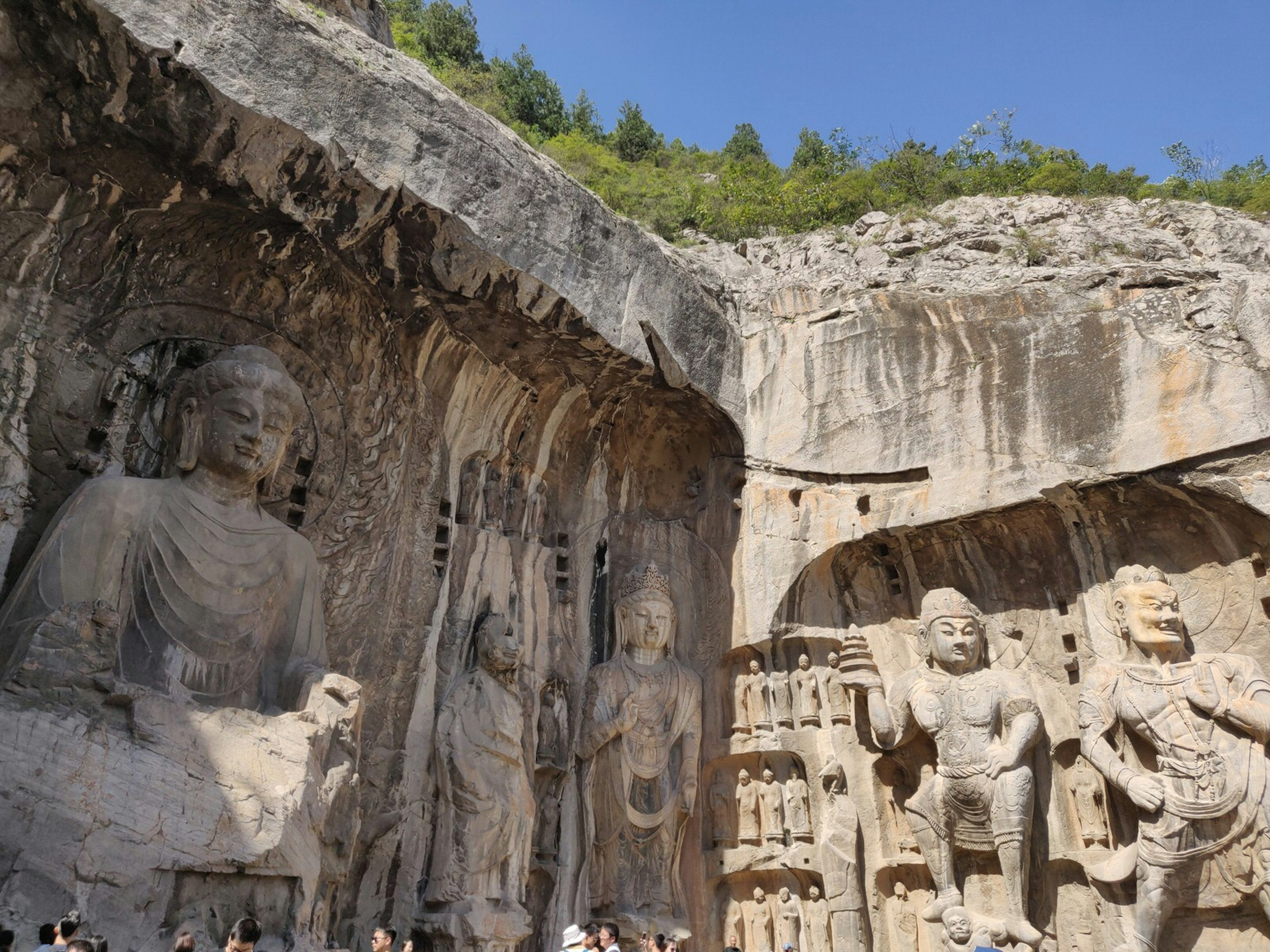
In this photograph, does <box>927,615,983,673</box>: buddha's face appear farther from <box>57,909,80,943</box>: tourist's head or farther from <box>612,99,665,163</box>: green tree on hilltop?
<box>612,99,665,163</box>: green tree on hilltop

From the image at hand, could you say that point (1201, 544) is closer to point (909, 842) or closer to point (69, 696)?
point (909, 842)

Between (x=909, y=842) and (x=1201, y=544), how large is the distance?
2692mm

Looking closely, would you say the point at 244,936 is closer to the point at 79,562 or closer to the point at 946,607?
the point at 79,562

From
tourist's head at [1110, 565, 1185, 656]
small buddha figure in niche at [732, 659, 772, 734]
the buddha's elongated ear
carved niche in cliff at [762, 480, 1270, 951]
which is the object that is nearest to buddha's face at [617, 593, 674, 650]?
small buddha figure in niche at [732, 659, 772, 734]

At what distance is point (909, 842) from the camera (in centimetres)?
723

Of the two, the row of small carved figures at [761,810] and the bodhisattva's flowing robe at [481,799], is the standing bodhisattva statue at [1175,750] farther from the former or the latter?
the bodhisattva's flowing robe at [481,799]

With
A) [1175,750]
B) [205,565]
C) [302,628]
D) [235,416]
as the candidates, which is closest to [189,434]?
[235,416]

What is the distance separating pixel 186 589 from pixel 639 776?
122 inches

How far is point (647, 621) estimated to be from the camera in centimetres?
770

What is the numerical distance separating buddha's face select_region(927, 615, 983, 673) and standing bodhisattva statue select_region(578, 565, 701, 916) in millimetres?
1623

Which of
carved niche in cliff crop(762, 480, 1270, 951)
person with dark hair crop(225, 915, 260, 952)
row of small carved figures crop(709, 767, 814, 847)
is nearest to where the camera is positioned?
person with dark hair crop(225, 915, 260, 952)

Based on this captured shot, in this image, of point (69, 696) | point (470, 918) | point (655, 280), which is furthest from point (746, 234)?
point (69, 696)

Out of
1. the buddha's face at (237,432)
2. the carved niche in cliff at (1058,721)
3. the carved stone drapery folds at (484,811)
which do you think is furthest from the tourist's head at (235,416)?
the carved niche in cliff at (1058,721)

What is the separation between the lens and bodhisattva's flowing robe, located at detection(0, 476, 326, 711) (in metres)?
5.25
